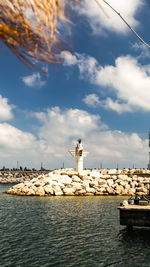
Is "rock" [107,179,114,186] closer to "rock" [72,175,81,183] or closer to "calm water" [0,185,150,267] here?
"rock" [72,175,81,183]

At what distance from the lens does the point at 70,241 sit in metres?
15.6

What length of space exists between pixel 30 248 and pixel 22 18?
46.4 feet

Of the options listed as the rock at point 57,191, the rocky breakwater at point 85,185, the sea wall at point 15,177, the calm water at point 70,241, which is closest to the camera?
the calm water at point 70,241

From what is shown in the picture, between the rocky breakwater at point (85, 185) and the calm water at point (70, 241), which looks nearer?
the calm water at point (70, 241)

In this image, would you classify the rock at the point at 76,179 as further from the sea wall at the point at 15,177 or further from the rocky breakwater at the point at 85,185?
the sea wall at the point at 15,177

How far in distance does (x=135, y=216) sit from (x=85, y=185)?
949 inches

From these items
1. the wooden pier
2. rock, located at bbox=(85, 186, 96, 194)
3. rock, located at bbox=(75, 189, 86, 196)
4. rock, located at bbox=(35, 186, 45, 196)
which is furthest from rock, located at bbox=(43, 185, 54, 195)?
the wooden pier

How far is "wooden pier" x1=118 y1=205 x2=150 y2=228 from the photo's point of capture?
1808cm

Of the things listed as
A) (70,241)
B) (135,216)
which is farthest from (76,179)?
(70,241)

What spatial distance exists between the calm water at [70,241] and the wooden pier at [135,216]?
645mm

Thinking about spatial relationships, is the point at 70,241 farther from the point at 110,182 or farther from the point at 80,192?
the point at 110,182

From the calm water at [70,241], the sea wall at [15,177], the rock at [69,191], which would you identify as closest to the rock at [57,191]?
the rock at [69,191]

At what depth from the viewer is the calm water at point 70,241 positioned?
12.6m

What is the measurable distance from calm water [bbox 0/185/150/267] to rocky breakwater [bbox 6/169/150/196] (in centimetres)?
1583
